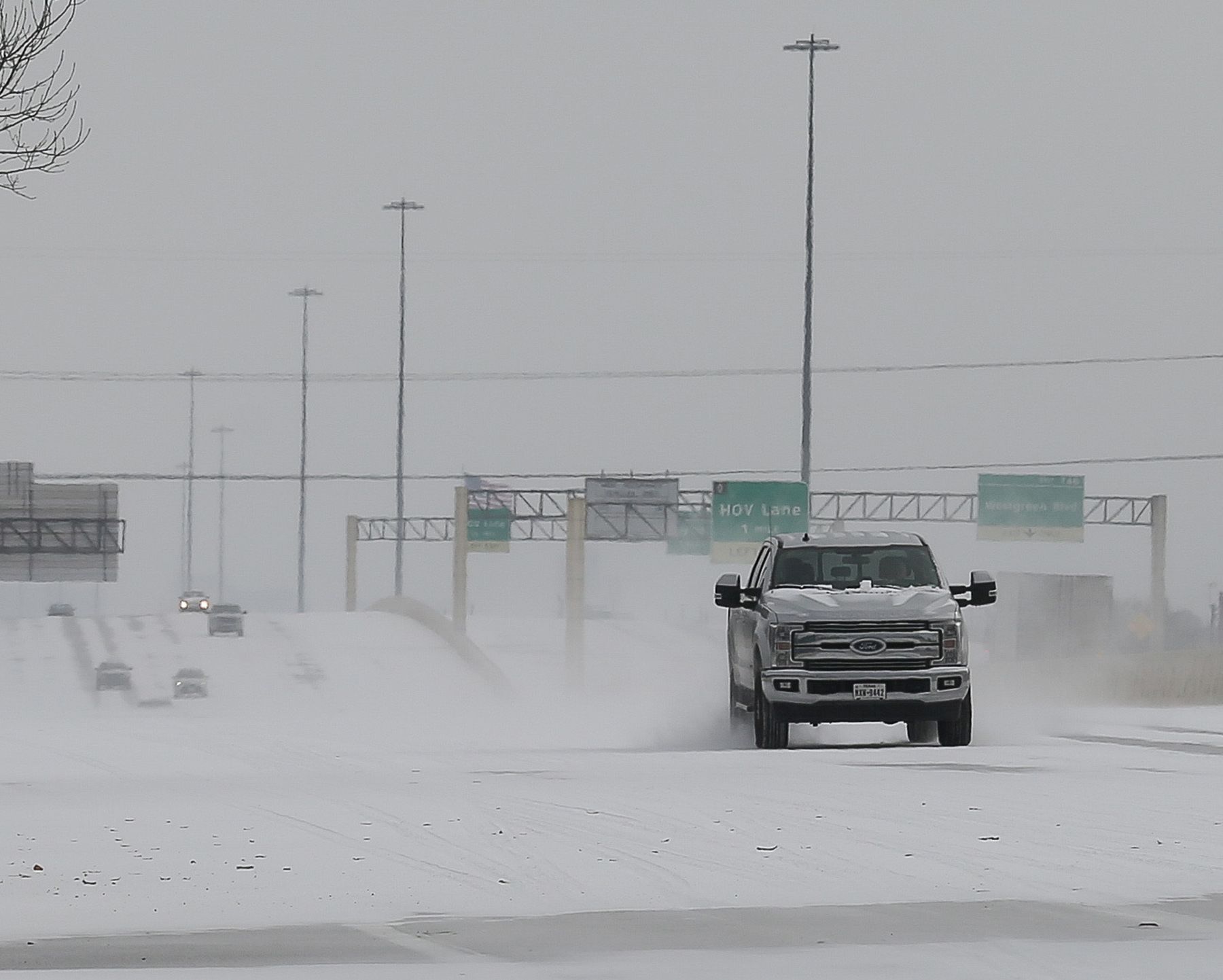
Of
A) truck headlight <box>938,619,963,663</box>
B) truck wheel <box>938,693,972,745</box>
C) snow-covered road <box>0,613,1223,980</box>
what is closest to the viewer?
snow-covered road <box>0,613,1223,980</box>

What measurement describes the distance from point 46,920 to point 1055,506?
241 feet

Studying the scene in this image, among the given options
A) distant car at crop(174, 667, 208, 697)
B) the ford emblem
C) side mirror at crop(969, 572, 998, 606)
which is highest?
side mirror at crop(969, 572, 998, 606)

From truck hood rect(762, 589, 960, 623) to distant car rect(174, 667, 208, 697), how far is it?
60185 millimetres

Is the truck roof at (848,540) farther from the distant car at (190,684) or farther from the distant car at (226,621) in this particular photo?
the distant car at (226,621)

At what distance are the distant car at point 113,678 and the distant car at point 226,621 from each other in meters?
13.5

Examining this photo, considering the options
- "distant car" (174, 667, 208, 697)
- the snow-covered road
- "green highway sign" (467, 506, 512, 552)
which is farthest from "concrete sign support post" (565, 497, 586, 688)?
the snow-covered road

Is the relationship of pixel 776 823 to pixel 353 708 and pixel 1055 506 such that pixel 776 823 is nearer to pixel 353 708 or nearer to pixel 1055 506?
pixel 353 708

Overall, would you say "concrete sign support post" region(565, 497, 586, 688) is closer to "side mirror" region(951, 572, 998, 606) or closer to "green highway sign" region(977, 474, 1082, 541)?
"green highway sign" region(977, 474, 1082, 541)

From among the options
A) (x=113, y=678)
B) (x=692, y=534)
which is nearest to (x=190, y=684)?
(x=113, y=678)

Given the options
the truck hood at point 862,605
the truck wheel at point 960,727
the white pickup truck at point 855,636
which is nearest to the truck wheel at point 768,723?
the white pickup truck at point 855,636

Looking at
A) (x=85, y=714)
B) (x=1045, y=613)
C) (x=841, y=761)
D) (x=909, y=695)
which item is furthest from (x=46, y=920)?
(x=1045, y=613)

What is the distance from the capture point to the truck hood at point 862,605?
80.4ft

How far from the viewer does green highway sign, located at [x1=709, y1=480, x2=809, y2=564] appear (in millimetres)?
75750

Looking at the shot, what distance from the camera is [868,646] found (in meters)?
24.5
